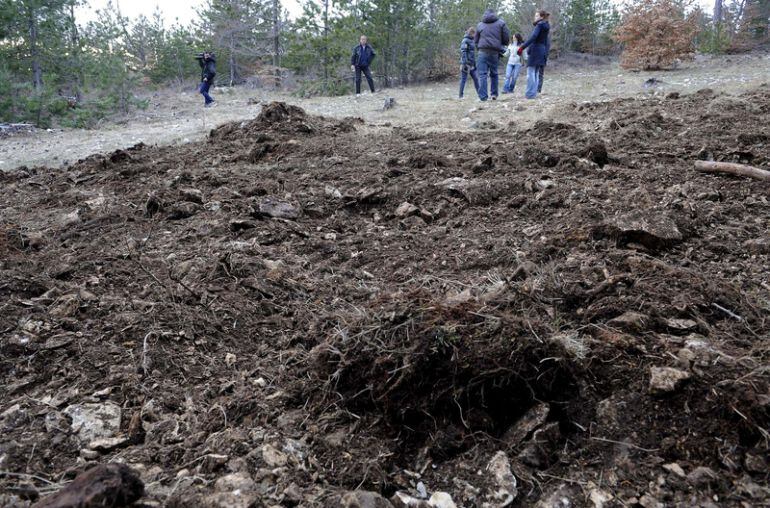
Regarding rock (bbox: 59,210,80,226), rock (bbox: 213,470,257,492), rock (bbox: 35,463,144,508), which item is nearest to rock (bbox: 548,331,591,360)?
rock (bbox: 213,470,257,492)

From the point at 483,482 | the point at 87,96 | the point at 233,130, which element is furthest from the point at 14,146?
the point at 483,482

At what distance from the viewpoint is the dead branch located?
10.7 ft

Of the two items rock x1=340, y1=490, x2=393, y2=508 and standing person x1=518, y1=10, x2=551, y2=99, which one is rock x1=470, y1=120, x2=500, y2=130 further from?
rock x1=340, y1=490, x2=393, y2=508

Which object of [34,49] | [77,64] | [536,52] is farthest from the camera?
[77,64]

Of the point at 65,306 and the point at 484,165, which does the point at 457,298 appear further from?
the point at 484,165

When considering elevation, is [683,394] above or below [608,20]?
below

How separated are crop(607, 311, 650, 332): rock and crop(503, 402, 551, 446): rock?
1.51ft

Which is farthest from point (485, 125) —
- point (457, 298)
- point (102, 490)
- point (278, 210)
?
point (102, 490)

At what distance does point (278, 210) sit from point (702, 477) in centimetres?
299

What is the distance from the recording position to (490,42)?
869 centimetres

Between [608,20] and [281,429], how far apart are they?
21.0m

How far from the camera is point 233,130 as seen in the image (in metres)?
6.52

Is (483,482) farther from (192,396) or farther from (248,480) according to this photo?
(192,396)

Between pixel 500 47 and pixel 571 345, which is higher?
pixel 500 47
